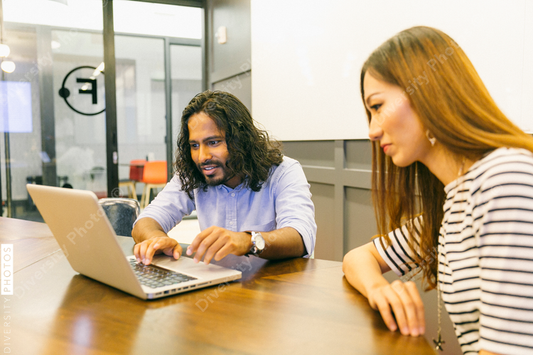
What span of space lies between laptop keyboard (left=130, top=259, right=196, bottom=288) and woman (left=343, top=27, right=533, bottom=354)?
1.32 ft

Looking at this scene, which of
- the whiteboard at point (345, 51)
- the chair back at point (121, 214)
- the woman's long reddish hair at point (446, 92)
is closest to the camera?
the woman's long reddish hair at point (446, 92)

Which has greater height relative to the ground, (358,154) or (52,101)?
(52,101)

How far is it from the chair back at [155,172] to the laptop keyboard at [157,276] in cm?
509

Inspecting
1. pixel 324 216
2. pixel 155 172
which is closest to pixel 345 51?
pixel 324 216

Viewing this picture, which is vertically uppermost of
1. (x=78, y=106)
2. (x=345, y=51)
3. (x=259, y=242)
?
(x=345, y=51)

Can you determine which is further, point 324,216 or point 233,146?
point 324,216

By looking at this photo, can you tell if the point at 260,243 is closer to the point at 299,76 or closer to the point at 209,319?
the point at 209,319

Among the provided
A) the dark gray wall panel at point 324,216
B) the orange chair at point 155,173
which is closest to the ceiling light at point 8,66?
the orange chair at point 155,173

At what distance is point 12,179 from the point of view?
3908 millimetres

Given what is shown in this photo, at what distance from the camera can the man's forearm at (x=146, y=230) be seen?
1.31 m

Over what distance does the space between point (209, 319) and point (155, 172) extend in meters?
5.50

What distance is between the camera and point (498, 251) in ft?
1.92

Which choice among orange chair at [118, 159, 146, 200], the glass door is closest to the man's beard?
the glass door

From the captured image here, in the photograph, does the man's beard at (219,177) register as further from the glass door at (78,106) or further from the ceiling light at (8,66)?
the ceiling light at (8,66)
